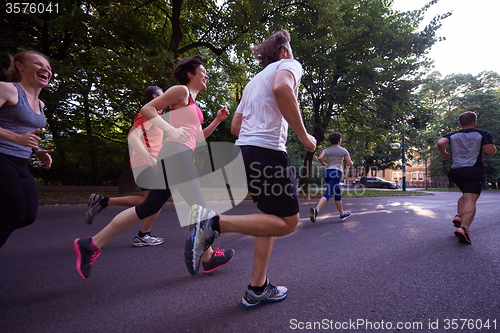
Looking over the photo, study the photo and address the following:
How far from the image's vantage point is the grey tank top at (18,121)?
6.35 ft

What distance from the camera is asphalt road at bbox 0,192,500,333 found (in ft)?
5.58

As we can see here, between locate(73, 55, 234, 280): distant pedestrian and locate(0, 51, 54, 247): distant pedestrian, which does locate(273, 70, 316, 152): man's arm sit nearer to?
locate(73, 55, 234, 280): distant pedestrian

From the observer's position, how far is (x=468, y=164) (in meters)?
3.93

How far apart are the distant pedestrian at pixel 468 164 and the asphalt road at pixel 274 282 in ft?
1.14

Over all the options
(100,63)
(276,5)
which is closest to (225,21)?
(276,5)

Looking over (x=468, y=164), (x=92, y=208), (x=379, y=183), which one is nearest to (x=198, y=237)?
(x=92, y=208)

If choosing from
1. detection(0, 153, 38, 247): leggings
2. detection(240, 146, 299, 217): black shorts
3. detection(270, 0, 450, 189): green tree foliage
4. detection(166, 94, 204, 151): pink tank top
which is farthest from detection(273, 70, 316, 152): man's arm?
detection(270, 0, 450, 189): green tree foliage

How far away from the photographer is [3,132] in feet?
6.06

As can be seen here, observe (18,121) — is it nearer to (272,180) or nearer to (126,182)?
(272,180)

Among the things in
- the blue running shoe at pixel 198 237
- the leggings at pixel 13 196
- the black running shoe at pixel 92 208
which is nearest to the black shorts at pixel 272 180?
the blue running shoe at pixel 198 237

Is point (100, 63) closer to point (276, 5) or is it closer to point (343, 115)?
point (276, 5)

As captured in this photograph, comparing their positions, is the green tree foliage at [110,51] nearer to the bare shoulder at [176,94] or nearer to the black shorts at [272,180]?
the bare shoulder at [176,94]

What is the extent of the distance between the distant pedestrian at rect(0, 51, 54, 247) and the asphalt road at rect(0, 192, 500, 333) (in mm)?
642

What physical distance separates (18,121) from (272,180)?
1838 mm
